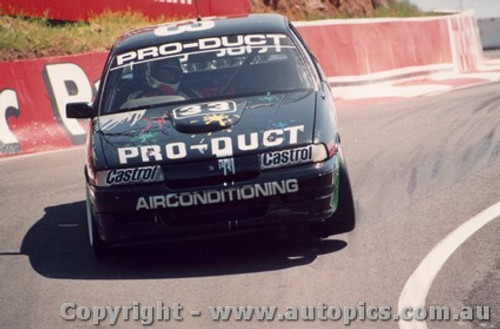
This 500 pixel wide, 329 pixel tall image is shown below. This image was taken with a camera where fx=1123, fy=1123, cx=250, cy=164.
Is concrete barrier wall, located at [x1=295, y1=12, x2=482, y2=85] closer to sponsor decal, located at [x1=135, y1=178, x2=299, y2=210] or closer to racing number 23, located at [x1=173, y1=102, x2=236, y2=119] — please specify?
racing number 23, located at [x1=173, y1=102, x2=236, y2=119]

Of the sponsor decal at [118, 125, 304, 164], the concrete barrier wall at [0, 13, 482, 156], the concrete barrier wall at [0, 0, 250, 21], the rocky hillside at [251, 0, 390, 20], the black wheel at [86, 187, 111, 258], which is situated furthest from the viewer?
the rocky hillside at [251, 0, 390, 20]

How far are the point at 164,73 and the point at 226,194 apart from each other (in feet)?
5.67

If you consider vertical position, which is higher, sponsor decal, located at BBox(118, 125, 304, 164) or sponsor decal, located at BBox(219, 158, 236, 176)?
→ sponsor decal, located at BBox(118, 125, 304, 164)

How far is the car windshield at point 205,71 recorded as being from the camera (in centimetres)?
813

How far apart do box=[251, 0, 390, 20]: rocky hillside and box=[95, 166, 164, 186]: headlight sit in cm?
1981

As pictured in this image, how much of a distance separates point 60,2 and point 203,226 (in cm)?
1118

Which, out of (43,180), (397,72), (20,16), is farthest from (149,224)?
(397,72)

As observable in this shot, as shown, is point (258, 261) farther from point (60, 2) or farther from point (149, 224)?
point (60, 2)

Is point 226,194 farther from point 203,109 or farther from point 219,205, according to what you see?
point 203,109

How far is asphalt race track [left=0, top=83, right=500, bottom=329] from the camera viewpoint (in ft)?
20.4

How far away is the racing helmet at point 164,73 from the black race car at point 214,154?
0.01 m

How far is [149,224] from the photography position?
7.03 metres

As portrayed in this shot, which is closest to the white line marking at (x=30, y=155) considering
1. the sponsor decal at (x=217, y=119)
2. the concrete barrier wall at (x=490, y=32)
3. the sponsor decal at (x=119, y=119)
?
the sponsor decal at (x=119, y=119)

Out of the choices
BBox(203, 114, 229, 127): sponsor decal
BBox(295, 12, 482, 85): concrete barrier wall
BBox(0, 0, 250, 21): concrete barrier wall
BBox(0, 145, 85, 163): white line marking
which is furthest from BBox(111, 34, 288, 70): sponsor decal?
BBox(295, 12, 482, 85): concrete barrier wall
